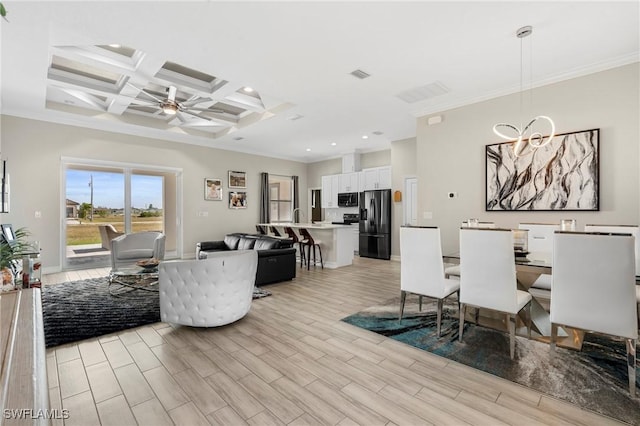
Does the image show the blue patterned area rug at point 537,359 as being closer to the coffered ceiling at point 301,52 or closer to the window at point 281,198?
the coffered ceiling at point 301,52

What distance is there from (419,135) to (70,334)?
18.0ft

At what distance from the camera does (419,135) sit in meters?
5.30

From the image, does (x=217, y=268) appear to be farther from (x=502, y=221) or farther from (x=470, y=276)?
(x=502, y=221)

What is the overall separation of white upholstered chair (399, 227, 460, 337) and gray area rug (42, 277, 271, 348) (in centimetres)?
215

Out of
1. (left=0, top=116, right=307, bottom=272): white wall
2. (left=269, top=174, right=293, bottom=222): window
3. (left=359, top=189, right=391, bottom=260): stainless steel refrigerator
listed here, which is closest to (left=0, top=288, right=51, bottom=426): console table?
(left=0, top=116, right=307, bottom=272): white wall

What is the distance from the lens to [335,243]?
6.43 metres

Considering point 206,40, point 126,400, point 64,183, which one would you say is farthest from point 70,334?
point 64,183

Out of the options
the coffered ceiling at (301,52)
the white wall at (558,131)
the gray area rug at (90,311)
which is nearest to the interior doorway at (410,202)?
the coffered ceiling at (301,52)

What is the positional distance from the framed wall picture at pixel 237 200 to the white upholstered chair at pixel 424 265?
614 centimetres

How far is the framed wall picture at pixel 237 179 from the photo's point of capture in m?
8.28

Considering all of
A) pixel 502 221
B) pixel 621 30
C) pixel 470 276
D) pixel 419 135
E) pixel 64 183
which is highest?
pixel 621 30

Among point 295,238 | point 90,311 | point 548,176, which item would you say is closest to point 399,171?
point 295,238

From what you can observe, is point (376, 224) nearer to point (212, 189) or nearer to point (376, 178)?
point (376, 178)

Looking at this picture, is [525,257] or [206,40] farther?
[206,40]
